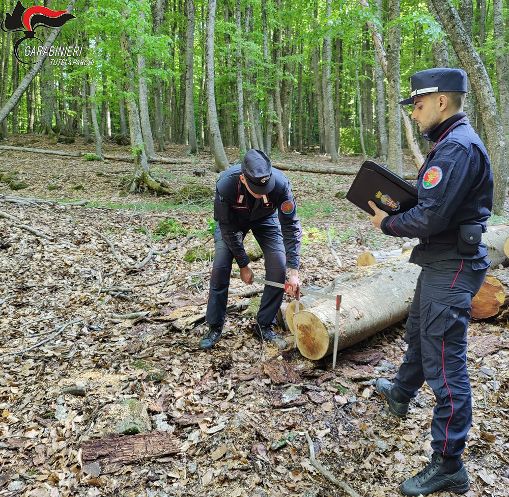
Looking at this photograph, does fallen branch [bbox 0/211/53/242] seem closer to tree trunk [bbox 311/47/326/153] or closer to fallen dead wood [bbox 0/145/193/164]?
fallen dead wood [bbox 0/145/193/164]

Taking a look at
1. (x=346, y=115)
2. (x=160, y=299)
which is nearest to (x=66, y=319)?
(x=160, y=299)

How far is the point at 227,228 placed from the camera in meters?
4.00

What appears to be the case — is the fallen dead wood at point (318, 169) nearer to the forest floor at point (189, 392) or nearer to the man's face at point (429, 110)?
the forest floor at point (189, 392)

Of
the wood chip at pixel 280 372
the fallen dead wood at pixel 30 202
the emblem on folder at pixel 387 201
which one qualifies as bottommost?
the wood chip at pixel 280 372

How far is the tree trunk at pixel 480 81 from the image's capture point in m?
7.27

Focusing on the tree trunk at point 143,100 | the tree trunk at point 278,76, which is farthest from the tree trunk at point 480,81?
the tree trunk at point 278,76

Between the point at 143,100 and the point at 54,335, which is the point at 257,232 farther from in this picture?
the point at 143,100

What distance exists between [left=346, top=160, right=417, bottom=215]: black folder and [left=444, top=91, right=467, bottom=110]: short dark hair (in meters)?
0.51

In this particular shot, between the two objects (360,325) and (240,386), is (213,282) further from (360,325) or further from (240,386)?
(360,325)

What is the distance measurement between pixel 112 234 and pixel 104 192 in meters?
4.09

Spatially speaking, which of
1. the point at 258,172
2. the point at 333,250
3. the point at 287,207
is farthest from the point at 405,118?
the point at 258,172

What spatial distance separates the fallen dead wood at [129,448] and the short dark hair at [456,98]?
283cm

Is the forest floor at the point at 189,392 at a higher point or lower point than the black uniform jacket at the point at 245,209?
lower

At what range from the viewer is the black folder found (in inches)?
105
